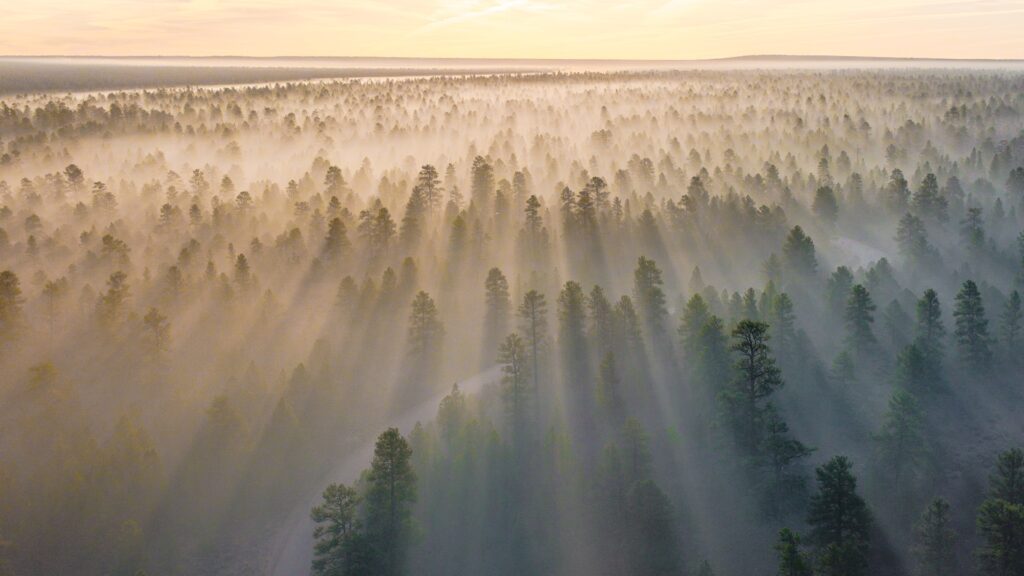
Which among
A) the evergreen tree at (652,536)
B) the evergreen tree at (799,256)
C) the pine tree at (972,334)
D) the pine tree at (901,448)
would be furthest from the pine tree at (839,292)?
the evergreen tree at (652,536)

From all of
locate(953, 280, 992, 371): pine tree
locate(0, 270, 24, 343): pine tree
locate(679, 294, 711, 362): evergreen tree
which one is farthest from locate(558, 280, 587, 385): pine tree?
locate(0, 270, 24, 343): pine tree

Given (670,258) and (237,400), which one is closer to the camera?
(237,400)

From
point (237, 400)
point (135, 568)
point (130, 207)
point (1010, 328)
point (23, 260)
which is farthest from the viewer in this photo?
point (130, 207)

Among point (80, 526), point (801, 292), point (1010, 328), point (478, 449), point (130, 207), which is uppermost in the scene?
point (130, 207)

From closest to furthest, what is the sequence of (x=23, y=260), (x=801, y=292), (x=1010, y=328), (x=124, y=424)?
(x=124, y=424) < (x=1010, y=328) < (x=801, y=292) < (x=23, y=260)

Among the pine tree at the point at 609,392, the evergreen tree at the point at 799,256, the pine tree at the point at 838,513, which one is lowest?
the pine tree at the point at 838,513

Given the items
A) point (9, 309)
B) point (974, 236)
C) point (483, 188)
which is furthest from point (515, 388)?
point (483, 188)

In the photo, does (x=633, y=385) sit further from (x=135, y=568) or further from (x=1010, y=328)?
(x=135, y=568)

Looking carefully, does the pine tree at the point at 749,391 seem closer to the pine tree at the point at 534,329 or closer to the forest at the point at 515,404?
the forest at the point at 515,404

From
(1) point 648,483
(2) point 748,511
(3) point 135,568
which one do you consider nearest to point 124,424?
(3) point 135,568
